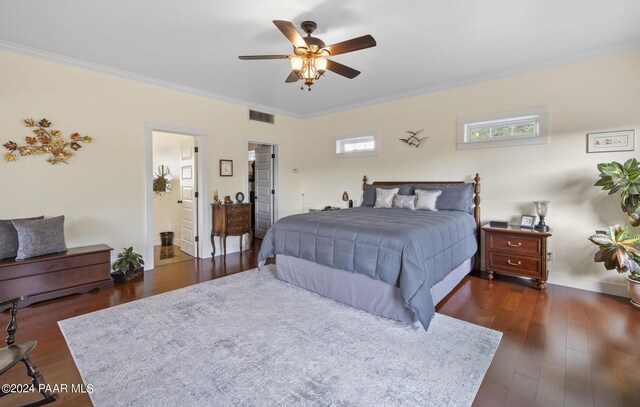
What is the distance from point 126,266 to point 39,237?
37.1 inches

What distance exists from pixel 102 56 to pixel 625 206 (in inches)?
239

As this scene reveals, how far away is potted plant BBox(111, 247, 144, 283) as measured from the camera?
3668mm

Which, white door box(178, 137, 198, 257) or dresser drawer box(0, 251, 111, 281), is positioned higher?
white door box(178, 137, 198, 257)

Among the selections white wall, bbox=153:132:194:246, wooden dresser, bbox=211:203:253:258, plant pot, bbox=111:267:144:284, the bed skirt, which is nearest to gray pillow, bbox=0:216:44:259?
plant pot, bbox=111:267:144:284

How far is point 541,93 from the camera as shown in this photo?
12.0 ft

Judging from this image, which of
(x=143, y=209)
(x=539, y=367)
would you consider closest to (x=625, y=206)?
(x=539, y=367)

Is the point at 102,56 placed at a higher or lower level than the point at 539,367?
higher

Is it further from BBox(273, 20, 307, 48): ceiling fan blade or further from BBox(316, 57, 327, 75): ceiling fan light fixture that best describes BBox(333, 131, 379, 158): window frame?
BBox(273, 20, 307, 48): ceiling fan blade

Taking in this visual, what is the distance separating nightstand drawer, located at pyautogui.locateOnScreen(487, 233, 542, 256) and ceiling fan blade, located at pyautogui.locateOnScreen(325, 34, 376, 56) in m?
2.83

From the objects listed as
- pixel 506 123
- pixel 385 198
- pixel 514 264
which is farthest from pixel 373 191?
pixel 514 264

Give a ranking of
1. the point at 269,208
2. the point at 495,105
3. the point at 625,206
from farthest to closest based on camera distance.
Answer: the point at 269,208, the point at 495,105, the point at 625,206

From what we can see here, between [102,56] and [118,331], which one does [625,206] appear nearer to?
[118,331]

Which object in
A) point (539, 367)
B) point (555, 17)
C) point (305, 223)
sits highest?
point (555, 17)

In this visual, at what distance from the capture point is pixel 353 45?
2455 mm
